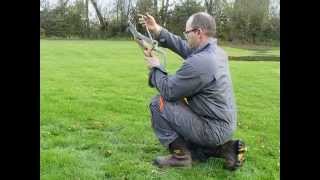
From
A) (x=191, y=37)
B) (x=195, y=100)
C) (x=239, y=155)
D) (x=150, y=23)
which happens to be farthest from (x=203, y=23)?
(x=239, y=155)

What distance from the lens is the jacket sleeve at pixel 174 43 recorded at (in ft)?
12.9

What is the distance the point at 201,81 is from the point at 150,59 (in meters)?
0.41

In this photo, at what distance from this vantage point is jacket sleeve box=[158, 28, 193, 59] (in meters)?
3.93

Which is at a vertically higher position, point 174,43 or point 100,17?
point 100,17

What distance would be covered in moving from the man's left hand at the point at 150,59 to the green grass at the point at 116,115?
59mm

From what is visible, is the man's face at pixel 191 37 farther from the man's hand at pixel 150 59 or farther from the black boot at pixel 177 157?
the black boot at pixel 177 157

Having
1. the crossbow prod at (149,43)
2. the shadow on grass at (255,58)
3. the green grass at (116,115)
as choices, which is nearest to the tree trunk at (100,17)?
the green grass at (116,115)

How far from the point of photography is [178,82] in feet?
12.6

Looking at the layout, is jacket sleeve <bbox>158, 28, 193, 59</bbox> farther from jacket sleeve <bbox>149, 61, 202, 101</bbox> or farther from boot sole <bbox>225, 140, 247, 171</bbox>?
boot sole <bbox>225, 140, 247, 171</bbox>

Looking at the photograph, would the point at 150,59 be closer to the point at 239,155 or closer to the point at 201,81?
the point at 201,81

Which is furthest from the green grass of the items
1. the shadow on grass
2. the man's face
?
the man's face

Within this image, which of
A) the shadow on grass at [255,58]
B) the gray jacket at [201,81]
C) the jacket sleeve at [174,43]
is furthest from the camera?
Answer: the shadow on grass at [255,58]

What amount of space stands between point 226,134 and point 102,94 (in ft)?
3.17
